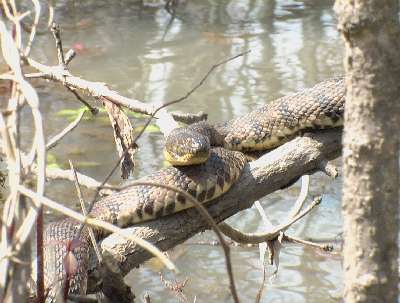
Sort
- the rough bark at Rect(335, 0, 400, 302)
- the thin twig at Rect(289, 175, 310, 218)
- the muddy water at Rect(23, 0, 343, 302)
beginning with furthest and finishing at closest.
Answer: the muddy water at Rect(23, 0, 343, 302) < the thin twig at Rect(289, 175, 310, 218) < the rough bark at Rect(335, 0, 400, 302)

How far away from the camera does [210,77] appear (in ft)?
36.4

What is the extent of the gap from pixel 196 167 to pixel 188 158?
0.39 ft

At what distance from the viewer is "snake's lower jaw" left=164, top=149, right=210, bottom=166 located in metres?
3.63

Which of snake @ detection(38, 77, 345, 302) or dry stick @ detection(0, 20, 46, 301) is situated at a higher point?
dry stick @ detection(0, 20, 46, 301)

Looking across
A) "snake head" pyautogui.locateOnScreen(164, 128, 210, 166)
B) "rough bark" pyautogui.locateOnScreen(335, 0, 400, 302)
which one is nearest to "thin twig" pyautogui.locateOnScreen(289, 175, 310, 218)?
"snake head" pyautogui.locateOnScreen(164, 128, 210, 166)

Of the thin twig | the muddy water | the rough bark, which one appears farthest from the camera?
the muddy water

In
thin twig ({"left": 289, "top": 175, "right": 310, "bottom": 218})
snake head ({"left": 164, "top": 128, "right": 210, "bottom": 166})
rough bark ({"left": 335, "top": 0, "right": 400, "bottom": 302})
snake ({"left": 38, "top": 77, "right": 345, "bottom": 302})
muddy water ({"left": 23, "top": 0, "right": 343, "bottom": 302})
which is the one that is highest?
rough bark ({"left": 335, "top": 0, "right": 400, "bottom": 302})

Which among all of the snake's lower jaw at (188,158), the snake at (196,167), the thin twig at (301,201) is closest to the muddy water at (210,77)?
the thin twig at (301,201)

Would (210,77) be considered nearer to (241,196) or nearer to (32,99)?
(241,196)

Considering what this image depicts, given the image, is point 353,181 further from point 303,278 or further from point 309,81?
point 309,81

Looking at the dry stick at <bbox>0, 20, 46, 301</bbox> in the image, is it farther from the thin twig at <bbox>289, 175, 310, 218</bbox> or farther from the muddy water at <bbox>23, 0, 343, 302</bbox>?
the muddy water at <bbox>23, 0, 343, 302</bbox>

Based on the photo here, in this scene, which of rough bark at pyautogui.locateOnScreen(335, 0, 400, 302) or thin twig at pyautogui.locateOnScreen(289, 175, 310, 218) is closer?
rough bark at pyautogui.locateOnScreen(335, 0, 400, 302)

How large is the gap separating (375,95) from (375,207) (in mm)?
203

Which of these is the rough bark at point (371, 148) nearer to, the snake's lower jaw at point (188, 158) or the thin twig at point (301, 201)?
the thin twig at point (301, 201)
